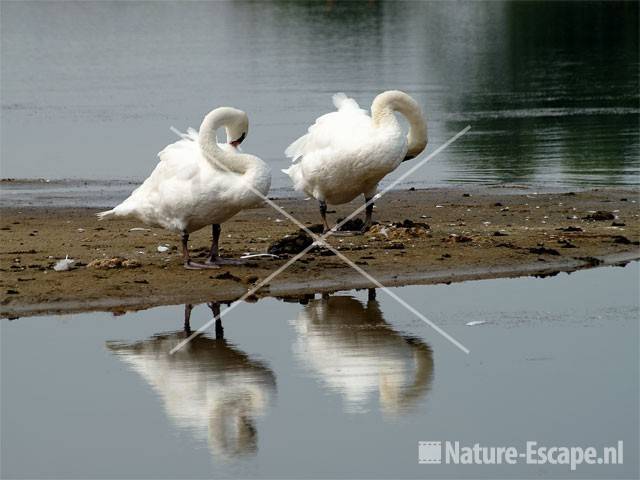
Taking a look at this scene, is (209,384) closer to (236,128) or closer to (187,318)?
(187,318)

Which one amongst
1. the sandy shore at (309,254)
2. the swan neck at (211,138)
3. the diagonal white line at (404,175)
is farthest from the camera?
the diagonal white line at (404,175)

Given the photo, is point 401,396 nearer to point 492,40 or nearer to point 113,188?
point 113,188

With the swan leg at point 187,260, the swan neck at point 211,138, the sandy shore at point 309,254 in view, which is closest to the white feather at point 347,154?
the sandy shore at point 309,254

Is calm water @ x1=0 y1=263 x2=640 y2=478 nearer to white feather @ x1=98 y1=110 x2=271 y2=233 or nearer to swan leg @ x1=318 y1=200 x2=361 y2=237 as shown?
white feather @ x1=98 y1=110 x2=271 y2=233

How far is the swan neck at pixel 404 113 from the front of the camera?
14930mm

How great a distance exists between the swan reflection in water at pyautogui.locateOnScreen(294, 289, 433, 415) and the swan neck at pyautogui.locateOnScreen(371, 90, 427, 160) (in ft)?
9.40

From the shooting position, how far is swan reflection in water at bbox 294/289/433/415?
9.62 metres

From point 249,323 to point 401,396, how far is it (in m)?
2.43

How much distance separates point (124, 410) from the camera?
9.31 metres

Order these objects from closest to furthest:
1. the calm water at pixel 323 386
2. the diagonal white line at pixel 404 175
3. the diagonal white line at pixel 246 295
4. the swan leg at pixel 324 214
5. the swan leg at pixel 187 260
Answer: the calm water at pixel 323 386 → the diagonal white line at pixel 246 295 → the swan leg at pixel 187 260 → the swan leg at pixel 324 214 → the diagonal white line at pixel 404 175

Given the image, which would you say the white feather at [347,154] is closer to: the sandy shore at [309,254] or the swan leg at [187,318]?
the sandy shore at [309,254]

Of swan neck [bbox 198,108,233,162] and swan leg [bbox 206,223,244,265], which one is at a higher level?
swan neck [bbox 198,108,233,162]

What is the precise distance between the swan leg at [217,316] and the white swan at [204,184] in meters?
0.89

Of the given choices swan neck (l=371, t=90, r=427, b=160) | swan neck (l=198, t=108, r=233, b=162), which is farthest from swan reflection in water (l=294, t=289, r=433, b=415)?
swan neck (l=371, t=90, r=427, b=160)
